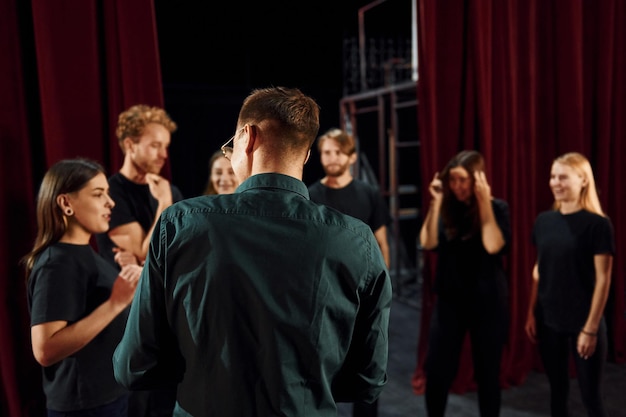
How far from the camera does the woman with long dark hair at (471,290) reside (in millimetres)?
2361

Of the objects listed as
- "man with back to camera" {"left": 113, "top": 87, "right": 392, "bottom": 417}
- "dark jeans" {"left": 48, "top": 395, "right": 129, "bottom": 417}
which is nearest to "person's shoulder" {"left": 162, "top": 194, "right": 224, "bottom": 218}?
"man with back to camera" {"left": 113, "top": 87, "right": 392, "bottom": 417}

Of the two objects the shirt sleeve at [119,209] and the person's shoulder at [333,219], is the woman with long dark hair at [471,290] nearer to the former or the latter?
the shirt sleeve at [119,209]

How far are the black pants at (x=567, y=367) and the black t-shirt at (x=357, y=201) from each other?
91 cm

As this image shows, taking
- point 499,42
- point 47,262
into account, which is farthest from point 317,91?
point 47,262

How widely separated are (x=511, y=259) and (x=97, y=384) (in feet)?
8.39

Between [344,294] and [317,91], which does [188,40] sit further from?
[344,294]

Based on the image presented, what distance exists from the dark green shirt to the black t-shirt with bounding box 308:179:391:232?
1.69 metres

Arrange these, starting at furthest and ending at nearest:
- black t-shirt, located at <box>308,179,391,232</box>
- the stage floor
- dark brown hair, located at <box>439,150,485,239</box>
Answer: the stage floor < black t-shirt, located at <box>308,179,391,232</box> < dark brown hair, located at <box>439,150,485,239</box>

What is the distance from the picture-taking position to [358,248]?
40.9 inches

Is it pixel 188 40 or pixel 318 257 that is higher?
pixel 188 40

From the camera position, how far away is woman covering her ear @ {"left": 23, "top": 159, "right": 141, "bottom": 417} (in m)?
1.43

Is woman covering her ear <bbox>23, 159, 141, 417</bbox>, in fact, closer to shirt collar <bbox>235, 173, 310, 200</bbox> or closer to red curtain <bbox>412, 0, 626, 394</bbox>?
shirt collar <bbox>235, 173, 310, 200</bbox>

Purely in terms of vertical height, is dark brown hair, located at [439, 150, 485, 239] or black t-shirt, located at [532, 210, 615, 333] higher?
dark brown hair, located at [439, 150, 485, 239]

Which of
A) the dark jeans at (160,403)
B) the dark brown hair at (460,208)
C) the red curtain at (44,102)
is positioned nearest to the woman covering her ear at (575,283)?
the dark brown hair at (460,208)
